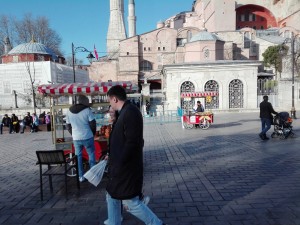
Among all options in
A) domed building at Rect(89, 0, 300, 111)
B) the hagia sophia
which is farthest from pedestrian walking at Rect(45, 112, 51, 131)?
domed building at Rect(89, 0, 300, 111)

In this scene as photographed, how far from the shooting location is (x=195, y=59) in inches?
1660

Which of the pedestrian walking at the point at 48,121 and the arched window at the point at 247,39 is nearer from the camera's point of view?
the pedestrian walking at the point at 48,121

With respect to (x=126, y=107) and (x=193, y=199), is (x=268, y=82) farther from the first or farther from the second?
(x=126, y=107)

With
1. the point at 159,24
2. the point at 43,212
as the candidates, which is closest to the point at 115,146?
the point at 43,212

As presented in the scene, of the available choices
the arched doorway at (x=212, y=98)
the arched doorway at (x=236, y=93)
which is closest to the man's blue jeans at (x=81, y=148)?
the arched doorway at (x=212, y=98)

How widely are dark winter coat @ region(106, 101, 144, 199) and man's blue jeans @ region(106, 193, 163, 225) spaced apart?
14 cm

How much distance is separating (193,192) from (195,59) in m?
39.1

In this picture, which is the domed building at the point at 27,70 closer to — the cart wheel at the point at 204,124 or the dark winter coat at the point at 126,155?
the cart wheel at the point at 204,124

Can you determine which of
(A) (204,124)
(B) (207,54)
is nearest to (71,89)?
(A) (204,124)

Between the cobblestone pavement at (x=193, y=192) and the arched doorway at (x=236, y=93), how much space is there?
70.6 feet

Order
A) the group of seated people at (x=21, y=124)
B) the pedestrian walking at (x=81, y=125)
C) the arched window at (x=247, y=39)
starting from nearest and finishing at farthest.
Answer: the pedestrian walking at (x=81, y=125), the group of seated people at (x=21, y=124), the arched window at (x=247, y=39)

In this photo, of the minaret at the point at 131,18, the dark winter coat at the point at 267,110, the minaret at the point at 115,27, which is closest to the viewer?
the dark winter coat at the point at 267,110

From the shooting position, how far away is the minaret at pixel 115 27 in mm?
67312

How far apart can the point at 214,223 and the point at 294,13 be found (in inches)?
2547
